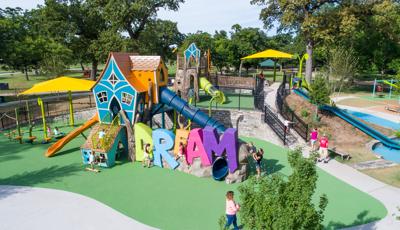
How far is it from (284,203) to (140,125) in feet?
34.3

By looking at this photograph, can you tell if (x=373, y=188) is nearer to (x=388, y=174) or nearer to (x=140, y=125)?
(x=388, y=174)

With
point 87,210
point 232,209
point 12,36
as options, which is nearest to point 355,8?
point 232,209

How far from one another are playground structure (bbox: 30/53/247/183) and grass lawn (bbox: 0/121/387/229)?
0.69 metres

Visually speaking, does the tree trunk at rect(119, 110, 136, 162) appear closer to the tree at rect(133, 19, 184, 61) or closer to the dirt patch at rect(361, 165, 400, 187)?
the dirt patch at rect(361, 165, 400, 187)

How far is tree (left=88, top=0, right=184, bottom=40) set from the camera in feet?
116

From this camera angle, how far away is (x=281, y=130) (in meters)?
18.2

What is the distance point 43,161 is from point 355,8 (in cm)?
2860

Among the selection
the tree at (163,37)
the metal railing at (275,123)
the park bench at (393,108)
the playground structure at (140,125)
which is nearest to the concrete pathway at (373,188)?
the metal railing at (275,123)

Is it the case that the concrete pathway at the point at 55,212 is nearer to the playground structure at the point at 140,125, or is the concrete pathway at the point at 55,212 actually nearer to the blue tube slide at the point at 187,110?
the playground structure at the point at 140,125

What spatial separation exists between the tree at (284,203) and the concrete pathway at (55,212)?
471 centimetres

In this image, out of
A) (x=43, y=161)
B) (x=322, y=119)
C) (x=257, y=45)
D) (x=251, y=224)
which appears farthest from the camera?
(x=257, y=45)

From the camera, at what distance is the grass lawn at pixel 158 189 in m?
9.87

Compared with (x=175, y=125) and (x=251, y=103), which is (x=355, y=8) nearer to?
(x=251, y=103)

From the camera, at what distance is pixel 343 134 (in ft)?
62.2
